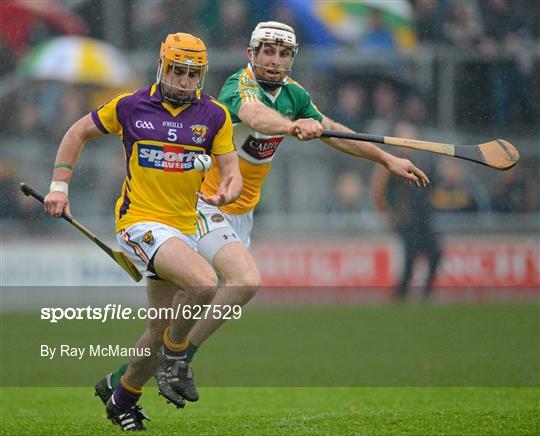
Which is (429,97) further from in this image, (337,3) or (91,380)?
(91,380)

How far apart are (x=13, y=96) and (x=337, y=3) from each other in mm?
3078

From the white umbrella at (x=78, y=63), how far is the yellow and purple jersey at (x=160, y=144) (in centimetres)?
437

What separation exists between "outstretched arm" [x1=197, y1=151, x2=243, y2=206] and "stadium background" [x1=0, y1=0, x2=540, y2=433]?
2823mm

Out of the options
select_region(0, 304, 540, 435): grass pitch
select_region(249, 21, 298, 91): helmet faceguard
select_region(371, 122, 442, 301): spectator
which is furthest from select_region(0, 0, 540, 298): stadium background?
select_region(249, 21, 298, 91): helmet faceguard

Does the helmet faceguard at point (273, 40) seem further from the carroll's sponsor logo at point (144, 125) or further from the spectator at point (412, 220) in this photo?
the spectator at point (412, 220)

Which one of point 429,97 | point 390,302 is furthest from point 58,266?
point 429,97

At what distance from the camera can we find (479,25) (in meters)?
9.83

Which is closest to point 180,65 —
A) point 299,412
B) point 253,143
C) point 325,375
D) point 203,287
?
point 253,143

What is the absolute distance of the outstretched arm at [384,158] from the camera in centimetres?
602

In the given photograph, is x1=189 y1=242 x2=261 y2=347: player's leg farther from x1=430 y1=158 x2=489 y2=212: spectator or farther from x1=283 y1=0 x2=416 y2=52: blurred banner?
x1=430 y1=158 x2=489 y2=212: spectator

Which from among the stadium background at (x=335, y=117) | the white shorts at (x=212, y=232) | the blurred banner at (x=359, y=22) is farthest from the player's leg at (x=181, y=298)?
the blurred banner at (x=359, y=22)

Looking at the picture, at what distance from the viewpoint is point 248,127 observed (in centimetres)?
621

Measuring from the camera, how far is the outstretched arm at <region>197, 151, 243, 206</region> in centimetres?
534

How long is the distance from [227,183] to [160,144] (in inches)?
15.4
